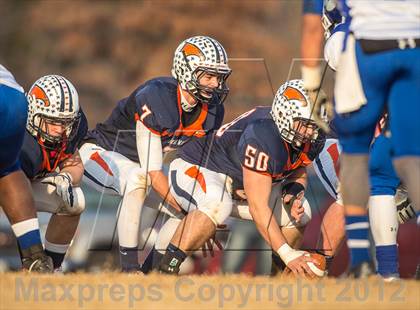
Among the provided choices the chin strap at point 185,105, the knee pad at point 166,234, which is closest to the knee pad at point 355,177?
the chin strap at point 185,105

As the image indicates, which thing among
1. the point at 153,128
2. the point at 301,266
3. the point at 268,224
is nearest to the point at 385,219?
the point at 301,266

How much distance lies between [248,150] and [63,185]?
1.36m

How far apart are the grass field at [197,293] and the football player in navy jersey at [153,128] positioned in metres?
1.86

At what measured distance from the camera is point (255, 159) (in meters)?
8.39

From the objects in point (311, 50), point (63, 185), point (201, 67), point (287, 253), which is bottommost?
point (287, 253)

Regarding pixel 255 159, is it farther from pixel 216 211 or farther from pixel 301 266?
pixel 301 266

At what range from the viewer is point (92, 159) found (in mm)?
9375

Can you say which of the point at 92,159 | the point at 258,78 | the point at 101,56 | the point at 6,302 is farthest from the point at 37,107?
the point at 101,56

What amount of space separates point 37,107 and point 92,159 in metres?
0.81

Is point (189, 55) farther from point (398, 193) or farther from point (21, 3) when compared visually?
point (21, 3)

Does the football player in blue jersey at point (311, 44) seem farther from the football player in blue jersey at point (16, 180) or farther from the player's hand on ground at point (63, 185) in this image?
the player's hand on ground at point (63, 185)

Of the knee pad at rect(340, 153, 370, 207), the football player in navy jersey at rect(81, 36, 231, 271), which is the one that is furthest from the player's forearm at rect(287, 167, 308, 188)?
the knee pad at rect(340, 153, 370, 207)

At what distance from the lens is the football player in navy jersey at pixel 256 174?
8.37m

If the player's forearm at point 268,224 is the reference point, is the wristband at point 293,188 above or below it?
above
